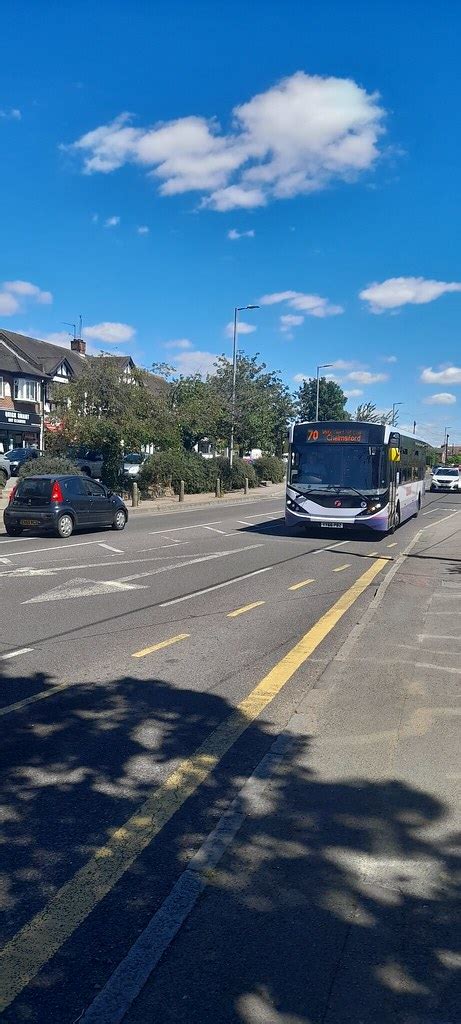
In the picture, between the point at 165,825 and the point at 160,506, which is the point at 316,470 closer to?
the point at 160,506

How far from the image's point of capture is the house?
52.7m

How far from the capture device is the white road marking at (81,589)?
10125 millimetres

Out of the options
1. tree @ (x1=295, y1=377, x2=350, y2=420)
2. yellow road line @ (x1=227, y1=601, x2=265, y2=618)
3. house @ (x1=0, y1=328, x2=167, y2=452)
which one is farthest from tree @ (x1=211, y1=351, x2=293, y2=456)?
tree @ (x1=295, y1=377, x2=350, y2=420)

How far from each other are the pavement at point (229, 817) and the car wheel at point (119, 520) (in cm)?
1050

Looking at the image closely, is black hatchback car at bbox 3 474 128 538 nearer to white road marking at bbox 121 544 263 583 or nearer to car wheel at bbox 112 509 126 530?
car wheel at bbox 112 509 126 530

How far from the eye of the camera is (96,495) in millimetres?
18922

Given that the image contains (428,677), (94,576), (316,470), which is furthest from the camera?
(316,470)

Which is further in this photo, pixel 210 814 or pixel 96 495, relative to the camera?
pixel 96 495

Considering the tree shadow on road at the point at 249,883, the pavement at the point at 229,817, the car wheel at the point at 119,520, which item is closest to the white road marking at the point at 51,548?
the car wheel at the point at 119,520

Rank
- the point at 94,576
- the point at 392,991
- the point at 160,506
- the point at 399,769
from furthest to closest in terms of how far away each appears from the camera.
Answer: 1. the point at 160,506
2. the point at 94,576
3. the point at 399,769
4. the point at 392,991

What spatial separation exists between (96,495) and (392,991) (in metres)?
16.8

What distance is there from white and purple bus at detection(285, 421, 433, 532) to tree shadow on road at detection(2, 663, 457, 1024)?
1293cm

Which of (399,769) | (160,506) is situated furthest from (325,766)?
(160,506)

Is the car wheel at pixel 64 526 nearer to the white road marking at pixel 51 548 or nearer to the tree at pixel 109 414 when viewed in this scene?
the white road marking at pixel 51 548
